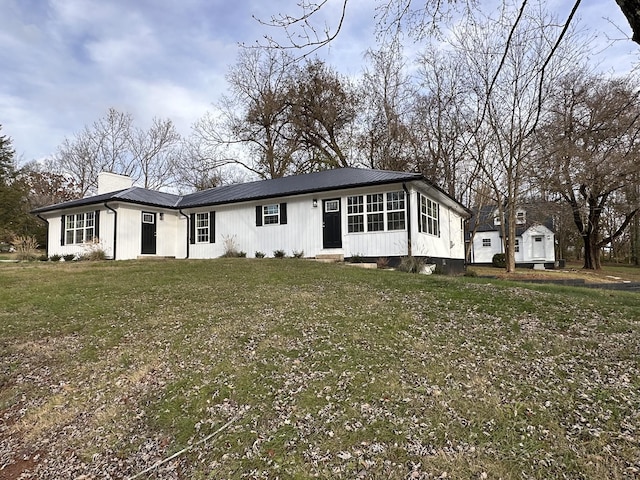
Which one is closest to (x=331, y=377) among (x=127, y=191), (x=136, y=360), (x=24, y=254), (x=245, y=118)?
(x=136, y=360)

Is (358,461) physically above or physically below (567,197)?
below

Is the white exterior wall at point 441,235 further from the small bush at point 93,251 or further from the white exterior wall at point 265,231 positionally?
the small bush at point 93,251

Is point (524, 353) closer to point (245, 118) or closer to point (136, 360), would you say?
point (136, 360)

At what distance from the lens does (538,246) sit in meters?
29.1

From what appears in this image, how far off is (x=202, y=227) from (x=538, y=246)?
82.6ft

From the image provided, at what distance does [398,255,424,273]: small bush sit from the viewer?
12.0 meters

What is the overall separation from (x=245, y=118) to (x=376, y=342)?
924 inches

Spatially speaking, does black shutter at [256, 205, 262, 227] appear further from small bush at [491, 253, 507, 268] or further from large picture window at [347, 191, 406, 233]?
small bush at [491, 253, 507, 268]

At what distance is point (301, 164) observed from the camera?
1003 inches

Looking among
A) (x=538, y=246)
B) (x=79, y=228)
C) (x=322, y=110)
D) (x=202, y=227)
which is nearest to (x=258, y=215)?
(x=202, y=227)

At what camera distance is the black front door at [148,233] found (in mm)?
17188

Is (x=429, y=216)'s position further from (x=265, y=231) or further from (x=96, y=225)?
(x=96, y=225)

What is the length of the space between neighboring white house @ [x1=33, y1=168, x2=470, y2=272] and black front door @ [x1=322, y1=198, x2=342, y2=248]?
38mm

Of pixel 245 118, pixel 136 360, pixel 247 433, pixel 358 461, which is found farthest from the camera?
pixel 245 118
